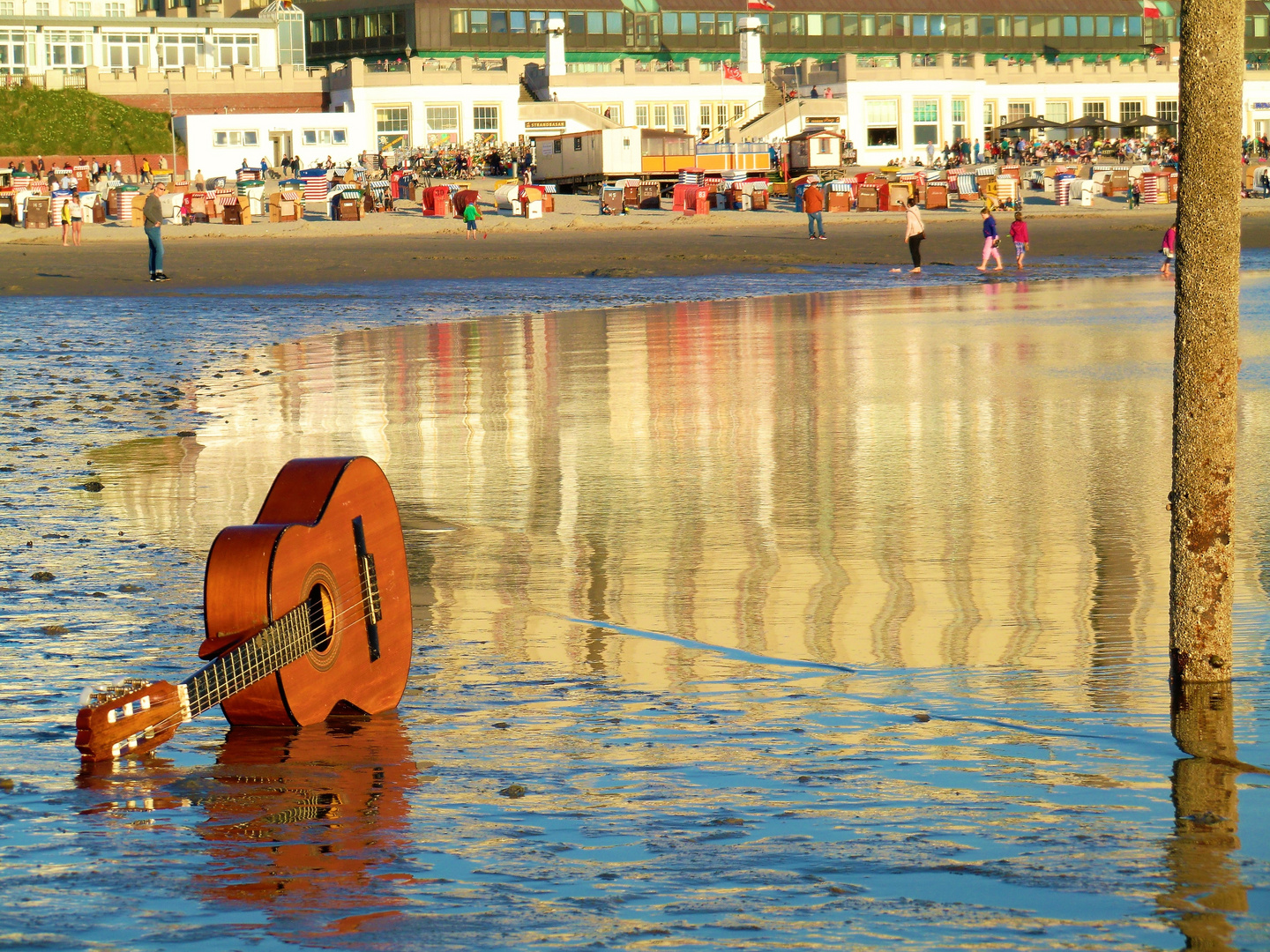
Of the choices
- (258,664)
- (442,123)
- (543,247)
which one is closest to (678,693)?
(258,664)

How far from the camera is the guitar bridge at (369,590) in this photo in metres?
5.41

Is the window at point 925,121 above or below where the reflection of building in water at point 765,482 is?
above

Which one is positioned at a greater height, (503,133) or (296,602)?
(503,133)

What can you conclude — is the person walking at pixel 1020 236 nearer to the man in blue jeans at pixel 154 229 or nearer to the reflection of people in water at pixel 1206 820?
the man in blue jeans at pixel 154 229

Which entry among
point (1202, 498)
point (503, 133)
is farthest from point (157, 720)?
point (503, 133)

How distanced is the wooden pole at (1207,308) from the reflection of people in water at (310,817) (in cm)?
271

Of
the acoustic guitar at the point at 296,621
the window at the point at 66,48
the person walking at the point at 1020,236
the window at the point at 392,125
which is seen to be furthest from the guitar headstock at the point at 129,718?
the window at the point at 66,48

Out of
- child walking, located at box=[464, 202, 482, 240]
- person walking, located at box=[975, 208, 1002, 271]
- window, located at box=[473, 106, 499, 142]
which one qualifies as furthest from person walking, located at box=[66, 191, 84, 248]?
window, located at box=[473, 106, 499, 142]

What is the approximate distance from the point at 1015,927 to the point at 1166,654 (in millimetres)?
2698

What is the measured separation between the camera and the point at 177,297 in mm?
28156

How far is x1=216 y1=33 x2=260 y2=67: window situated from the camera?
87312mm

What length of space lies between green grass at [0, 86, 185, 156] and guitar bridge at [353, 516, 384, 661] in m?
74.5

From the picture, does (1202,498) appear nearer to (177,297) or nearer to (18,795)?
(18,795)

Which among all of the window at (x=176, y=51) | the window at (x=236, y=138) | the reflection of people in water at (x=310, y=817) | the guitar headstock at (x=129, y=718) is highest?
the window at (x=176, y=51)
